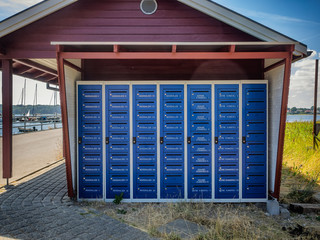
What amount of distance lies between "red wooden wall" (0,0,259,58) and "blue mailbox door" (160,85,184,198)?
140 cm

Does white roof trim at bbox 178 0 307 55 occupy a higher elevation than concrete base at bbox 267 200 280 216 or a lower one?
higher

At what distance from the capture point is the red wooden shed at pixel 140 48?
4.72m

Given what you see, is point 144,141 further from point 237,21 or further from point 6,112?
point 6,112

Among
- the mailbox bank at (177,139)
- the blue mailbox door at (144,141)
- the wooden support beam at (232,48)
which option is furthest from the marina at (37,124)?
the wooden support beam at (232,48)

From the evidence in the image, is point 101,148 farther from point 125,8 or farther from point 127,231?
point 125,8

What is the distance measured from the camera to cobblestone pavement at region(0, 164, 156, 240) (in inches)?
135

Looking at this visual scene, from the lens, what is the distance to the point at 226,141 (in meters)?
4.98

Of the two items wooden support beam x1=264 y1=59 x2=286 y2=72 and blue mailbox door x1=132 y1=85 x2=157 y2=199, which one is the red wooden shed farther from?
blue mailbox door x1=132 y1=85 x2=157 y2=199

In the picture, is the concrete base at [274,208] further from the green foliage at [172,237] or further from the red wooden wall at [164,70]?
the red wooden wall at [164,70]

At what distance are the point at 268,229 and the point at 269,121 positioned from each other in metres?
2.22

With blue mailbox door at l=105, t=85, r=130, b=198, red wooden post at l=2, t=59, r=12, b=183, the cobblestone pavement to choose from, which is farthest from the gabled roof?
the cobblestone pavement

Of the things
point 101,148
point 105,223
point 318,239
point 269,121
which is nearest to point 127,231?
point 105,223

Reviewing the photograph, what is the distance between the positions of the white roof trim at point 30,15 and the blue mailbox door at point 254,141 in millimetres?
4251

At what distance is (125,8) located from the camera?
18.0 ft
